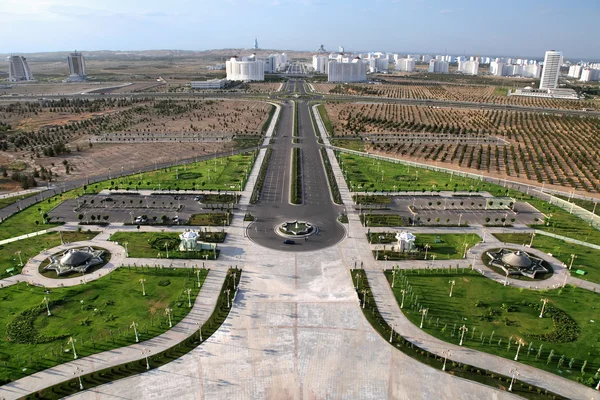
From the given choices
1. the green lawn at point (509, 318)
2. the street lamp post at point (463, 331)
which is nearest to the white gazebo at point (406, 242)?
the green lawn at point (509, 318)

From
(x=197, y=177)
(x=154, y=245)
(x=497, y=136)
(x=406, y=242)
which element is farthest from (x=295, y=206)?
(x=497, y=136)

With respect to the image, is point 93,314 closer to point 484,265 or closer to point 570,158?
point 484,265

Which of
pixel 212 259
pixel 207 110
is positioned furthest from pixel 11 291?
pixel 207 110

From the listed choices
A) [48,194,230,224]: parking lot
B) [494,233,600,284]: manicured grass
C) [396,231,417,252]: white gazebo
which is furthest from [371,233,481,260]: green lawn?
[48,194,230,224]: parking lot

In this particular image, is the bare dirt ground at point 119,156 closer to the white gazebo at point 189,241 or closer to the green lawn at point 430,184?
the green lawn at point 430,184

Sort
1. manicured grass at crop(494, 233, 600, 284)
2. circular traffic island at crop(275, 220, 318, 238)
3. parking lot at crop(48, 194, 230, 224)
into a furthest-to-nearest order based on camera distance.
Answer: parking lot at crop(48, 194, 230, 224) → circular traffic island at crop(275, 220, 318, 238) → manicured grass at crop(494, 233, 600, 284)

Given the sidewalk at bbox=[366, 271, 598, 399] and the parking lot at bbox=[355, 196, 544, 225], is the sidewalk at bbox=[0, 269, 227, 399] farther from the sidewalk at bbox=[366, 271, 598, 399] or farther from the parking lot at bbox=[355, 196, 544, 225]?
the parking lot at bbox=[355, 196, 544, 225]
